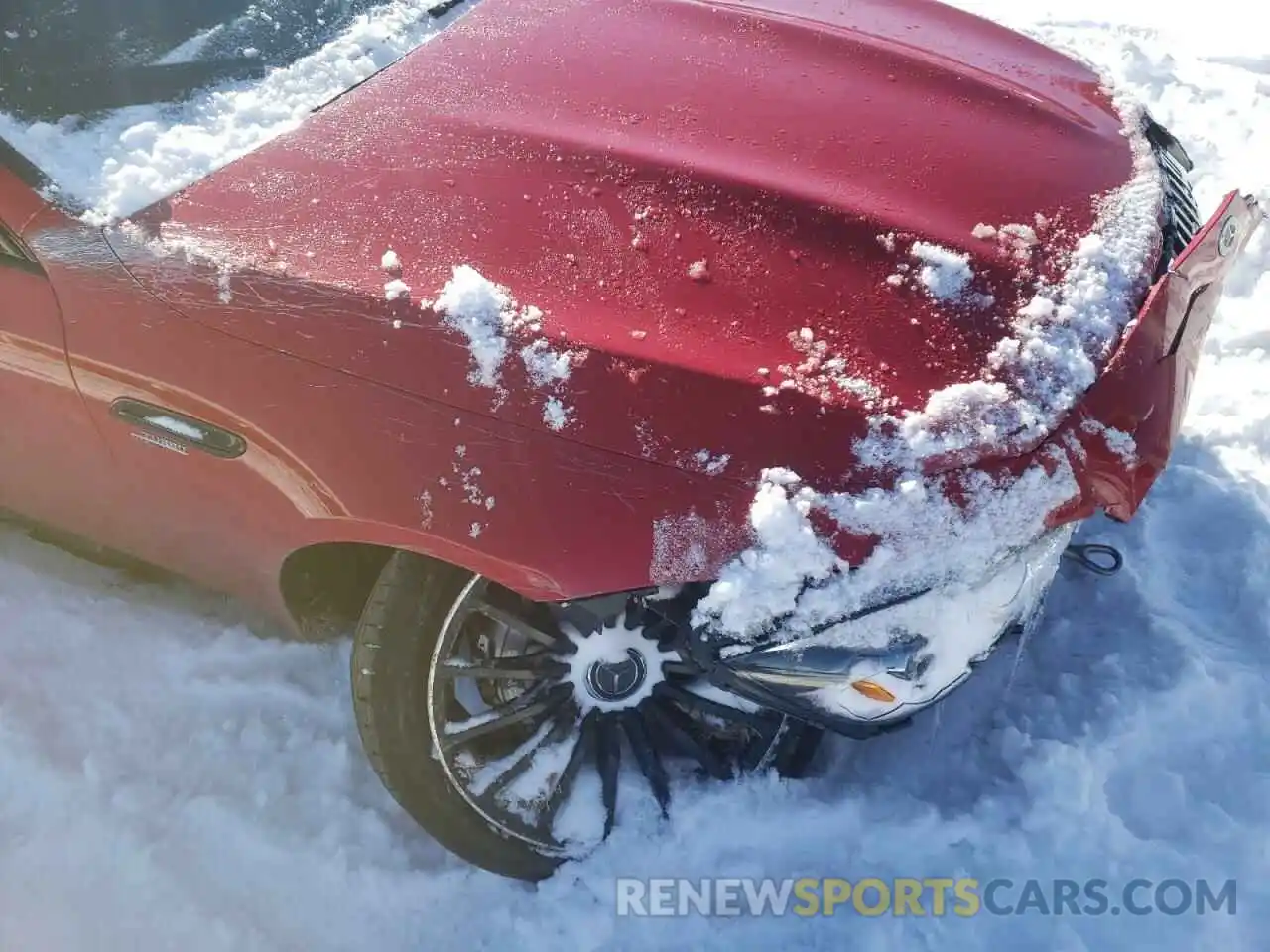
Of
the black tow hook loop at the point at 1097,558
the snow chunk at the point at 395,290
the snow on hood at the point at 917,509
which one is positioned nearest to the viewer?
the snow on hood at the point at 917,509

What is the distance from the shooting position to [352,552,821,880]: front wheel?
77.4 inches

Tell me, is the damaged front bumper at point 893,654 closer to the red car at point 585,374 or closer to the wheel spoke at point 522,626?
the red car at point 585,374

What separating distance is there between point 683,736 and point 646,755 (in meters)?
0.09

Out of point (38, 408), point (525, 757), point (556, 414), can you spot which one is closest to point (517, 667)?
point (525, 757)

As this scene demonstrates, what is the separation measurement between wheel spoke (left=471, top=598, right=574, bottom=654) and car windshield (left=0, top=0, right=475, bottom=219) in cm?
101

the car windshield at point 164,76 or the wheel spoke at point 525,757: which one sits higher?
the car windshield at point 164,76

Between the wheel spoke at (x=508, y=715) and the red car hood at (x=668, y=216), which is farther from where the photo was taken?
the wheel spoke at (x=508, y=715)

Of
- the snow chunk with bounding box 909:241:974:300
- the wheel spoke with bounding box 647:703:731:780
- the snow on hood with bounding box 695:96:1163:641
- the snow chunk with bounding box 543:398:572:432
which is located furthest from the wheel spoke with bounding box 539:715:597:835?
the snow chunk with bounding box 909:241:974:300

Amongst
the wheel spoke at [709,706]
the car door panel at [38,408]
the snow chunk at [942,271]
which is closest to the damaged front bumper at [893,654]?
the wheel spoke at [709,706]

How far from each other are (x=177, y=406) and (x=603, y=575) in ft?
2.82

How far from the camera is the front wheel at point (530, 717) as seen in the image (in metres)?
1.97

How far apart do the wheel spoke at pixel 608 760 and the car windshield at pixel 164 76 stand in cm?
137

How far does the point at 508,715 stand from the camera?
6.82 ft

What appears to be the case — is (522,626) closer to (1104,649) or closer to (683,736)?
(683,736)
